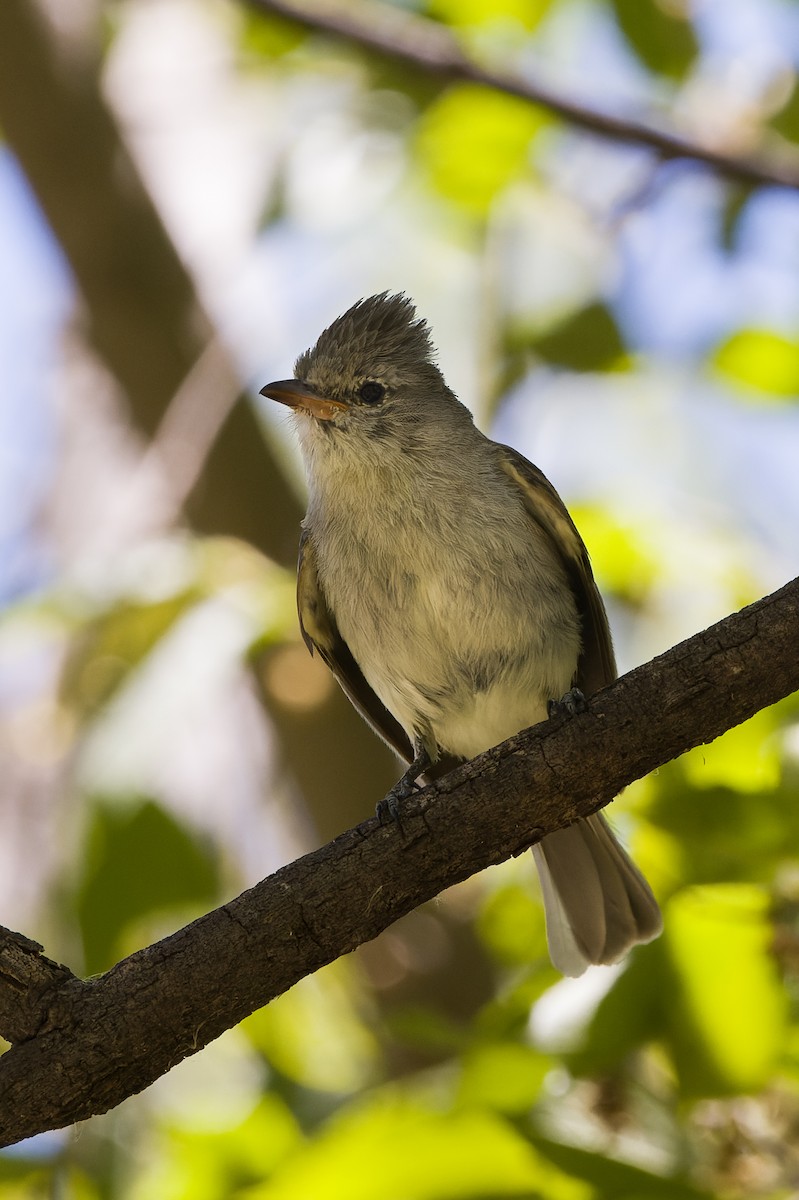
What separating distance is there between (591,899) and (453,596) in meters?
0.83

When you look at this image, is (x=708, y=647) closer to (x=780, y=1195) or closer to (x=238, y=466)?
(x=780, y=1195)

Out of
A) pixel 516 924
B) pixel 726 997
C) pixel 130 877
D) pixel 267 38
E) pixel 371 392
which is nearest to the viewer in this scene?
pixel 726 997

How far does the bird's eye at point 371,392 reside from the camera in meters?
4.01

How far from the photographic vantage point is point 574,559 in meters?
3.62

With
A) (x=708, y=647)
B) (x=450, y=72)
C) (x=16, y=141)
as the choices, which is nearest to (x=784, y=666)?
(x=708, y=647)

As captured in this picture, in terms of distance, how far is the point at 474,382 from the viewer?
4.47 meters

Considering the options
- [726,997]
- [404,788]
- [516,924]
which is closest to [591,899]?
[516,924]

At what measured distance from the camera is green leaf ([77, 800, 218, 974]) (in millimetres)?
2842

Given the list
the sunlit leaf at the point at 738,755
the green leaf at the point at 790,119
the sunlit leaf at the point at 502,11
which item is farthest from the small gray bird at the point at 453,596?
the green leaf at the point at 790,119

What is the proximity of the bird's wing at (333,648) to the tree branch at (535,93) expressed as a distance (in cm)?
136

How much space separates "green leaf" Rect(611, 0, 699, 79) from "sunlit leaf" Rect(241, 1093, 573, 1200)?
10.1 feet

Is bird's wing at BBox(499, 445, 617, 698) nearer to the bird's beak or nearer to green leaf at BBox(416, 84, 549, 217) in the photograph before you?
the bird's beak

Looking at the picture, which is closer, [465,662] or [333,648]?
[465,662]

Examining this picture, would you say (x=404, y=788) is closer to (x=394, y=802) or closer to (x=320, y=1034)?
(x=394, y=802)
